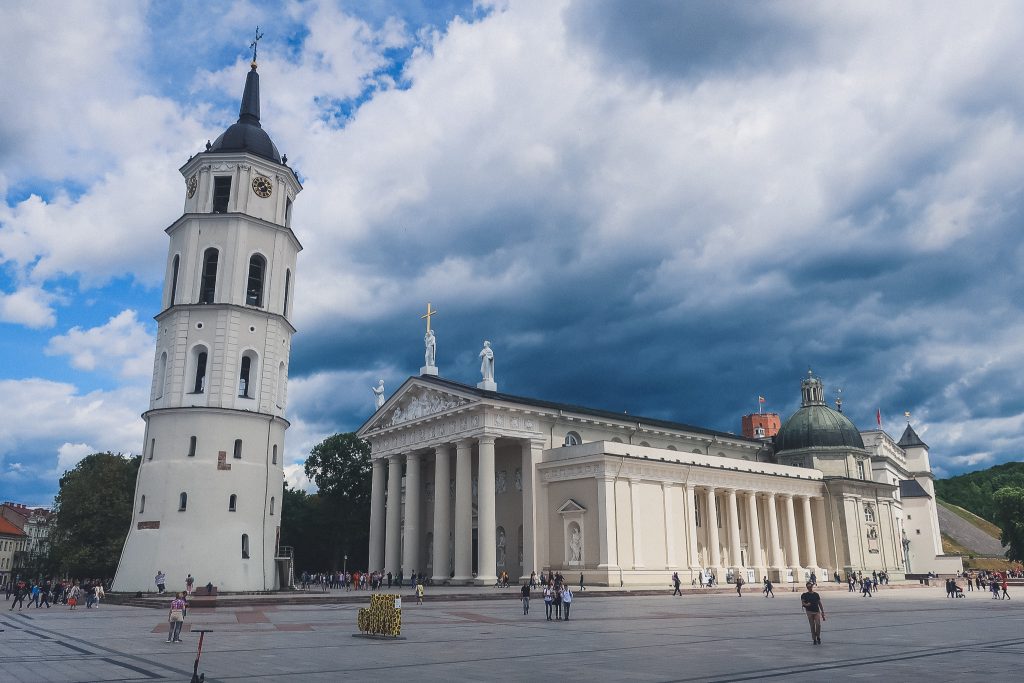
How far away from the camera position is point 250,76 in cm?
4959

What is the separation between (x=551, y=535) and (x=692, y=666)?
3699 centimetres

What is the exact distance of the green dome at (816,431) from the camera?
69625mm

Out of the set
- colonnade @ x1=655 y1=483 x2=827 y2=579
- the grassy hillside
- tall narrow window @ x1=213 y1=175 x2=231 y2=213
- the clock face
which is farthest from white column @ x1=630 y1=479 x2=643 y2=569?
the grassy hillside

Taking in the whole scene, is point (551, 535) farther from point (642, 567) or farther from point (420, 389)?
point (420, 389)

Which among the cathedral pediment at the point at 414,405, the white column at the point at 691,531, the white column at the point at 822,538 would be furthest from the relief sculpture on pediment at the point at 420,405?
the white column at the point at 822,538

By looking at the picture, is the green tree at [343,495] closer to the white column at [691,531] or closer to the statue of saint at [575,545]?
the statue of saint at [575,545]

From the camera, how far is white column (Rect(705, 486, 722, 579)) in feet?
176

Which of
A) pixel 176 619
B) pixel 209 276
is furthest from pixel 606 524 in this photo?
pixel 176 619

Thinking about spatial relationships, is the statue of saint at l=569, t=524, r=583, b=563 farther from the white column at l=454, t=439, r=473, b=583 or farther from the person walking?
the person walking

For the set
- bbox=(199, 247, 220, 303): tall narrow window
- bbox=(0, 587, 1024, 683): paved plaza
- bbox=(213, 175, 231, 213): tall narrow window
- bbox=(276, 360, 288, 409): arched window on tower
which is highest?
bbox=(213, 175, 231, 213): tall narrow window

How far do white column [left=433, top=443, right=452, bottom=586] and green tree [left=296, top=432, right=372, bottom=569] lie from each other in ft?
69.2

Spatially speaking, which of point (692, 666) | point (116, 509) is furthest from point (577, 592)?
point (116, 509)

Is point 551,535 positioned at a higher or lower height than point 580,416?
lower

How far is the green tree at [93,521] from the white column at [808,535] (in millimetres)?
49415
